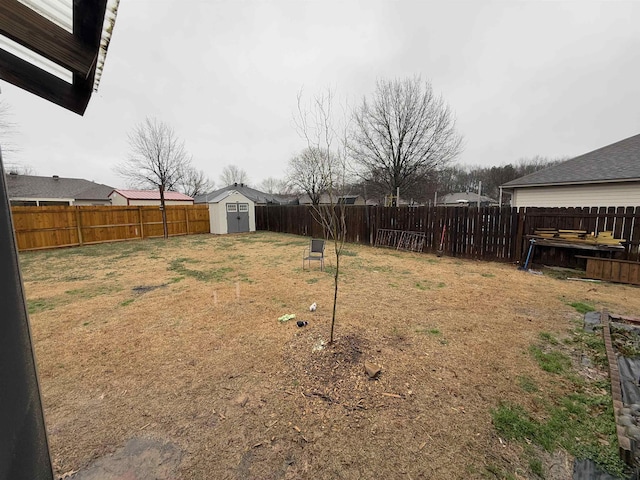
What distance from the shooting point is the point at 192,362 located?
2.91 metres

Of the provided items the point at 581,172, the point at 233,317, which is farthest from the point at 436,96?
the point at 233,317

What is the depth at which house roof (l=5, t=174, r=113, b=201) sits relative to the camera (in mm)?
22875

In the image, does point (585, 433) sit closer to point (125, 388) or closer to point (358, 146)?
point (125, 388)

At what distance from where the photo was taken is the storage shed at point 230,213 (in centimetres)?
1608

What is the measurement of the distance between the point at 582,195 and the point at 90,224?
19961mm

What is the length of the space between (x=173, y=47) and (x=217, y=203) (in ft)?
27.8

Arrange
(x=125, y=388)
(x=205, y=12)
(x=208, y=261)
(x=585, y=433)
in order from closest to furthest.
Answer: (x=585, y=433), (x=125, y=388), (x=205, y=12), (x=208, y=261)

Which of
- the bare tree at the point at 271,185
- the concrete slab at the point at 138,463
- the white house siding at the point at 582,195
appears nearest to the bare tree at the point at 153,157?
the concrete slab at the point at 138,463

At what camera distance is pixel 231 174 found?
1972 inches

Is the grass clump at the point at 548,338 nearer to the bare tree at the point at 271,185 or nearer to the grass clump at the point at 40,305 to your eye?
the grass clump at the point at 40,305

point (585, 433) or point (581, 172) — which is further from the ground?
point (581, 172)

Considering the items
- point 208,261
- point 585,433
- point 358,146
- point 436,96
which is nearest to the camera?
point 585,433

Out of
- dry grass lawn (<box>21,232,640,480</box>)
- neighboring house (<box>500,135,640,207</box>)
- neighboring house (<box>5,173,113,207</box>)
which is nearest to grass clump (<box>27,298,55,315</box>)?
dry grass lawn (<box>21,232,640,480</box>)

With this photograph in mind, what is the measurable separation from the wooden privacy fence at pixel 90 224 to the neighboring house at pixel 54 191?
528 inches
